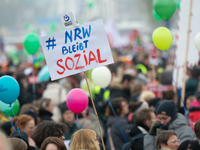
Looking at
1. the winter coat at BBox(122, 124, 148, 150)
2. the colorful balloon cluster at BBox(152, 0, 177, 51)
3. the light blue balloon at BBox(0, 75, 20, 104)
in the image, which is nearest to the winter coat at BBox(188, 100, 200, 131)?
the winter coat at BBox(122, 124, 148, 150)

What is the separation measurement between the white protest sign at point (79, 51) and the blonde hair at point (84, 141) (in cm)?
88

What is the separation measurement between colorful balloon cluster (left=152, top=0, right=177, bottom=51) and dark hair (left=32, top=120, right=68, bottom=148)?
179cm

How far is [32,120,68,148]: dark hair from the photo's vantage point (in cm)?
333

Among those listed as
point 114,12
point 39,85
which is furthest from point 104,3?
point 39,85

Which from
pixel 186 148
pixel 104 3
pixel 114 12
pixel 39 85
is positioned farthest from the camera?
pixel 114 12

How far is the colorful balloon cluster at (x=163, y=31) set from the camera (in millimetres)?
4152

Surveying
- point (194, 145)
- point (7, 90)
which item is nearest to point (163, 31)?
point (194, 145)

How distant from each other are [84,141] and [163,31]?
2073mm

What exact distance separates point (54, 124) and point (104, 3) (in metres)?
39.2

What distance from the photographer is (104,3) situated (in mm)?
41219

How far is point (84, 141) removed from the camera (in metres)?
2.80

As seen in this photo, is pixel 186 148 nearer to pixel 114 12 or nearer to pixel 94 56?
pixel 94 56

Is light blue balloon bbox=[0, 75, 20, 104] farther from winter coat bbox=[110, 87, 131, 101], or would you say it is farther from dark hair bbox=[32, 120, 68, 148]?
winter coat bbox=[110, 87, 131, 101]

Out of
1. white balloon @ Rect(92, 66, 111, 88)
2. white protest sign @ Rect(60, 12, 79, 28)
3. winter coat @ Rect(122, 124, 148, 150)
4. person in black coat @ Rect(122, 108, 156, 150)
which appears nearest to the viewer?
white protest sign @ Rect(60, 12, 79, 28)
